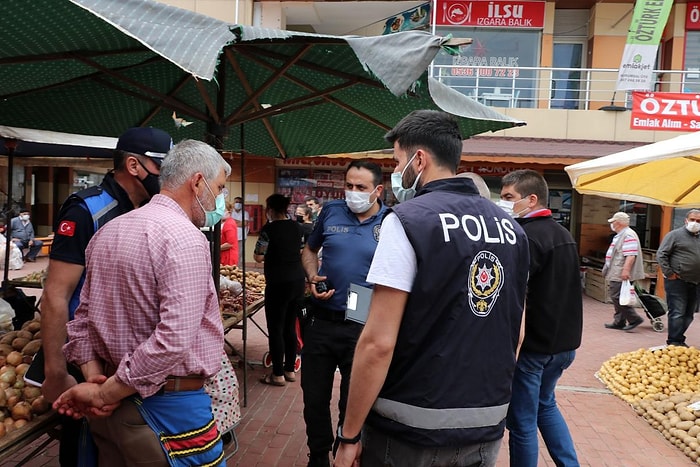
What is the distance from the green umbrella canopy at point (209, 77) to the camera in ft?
8.05

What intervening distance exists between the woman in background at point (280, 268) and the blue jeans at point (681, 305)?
5.49m

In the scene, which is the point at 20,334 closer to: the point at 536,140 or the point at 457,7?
the point at 536,140

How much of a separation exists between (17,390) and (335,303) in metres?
1.77

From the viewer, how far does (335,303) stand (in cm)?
351

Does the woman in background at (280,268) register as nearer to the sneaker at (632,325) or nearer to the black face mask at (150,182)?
the black face mask at (150,182)

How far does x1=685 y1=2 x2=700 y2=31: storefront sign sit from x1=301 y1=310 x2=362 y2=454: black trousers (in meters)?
15.0

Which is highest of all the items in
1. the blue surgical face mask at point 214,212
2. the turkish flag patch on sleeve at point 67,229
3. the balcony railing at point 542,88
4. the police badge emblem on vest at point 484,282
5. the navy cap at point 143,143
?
the balcony railing at point 542,88

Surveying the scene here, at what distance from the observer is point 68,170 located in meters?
19.7

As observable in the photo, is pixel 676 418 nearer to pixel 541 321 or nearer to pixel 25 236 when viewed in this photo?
pixel 541 321

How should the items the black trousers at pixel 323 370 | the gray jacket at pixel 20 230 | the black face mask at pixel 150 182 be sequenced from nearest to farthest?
the black face mask at pixel 150 182, the black trousers at pixel 323 370, the gray jacket at pixel 20 230

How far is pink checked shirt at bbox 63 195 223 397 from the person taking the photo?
1.96 meters

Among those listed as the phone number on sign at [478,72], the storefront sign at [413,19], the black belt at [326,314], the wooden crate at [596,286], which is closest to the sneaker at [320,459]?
the black belt at [326,314]

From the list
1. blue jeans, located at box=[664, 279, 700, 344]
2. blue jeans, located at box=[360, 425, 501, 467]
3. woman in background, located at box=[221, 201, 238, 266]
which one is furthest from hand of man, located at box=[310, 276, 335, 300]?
blue jeans, located at box=[664, 279, 700, 344]

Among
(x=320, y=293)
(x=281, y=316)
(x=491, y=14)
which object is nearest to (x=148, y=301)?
(x=320, y=293)
